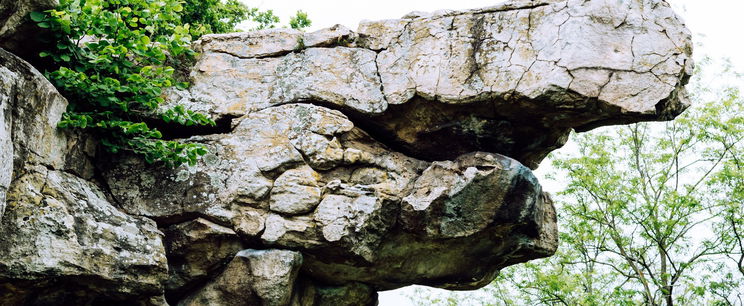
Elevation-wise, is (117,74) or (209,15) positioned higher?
(209,15)

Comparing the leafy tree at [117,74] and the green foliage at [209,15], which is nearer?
the leafy tree at [117,74]

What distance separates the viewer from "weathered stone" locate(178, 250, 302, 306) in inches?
235

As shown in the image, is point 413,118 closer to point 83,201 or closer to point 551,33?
point 551,33

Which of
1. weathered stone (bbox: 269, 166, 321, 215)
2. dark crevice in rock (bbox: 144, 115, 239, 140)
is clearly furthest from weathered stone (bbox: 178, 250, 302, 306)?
dark crevice in rock (bbox: 144, 115, 239, 140)

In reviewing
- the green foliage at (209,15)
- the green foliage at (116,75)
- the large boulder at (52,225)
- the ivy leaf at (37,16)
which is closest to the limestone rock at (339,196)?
the green foliage at (116,75)

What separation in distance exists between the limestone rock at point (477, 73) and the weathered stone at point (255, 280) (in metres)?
1.51

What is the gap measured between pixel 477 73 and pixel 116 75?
10.9 ft

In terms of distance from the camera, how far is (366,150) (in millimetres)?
6633

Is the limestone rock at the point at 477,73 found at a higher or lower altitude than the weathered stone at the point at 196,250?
higher

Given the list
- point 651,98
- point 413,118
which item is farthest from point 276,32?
point 651,98

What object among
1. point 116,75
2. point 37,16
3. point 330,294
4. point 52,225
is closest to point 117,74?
point 116,75

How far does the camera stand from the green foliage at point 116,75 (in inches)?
222

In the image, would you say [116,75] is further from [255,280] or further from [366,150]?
[366,150]

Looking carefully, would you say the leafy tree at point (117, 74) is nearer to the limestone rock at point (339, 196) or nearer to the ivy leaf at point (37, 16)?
the ivy leaf at point (37, 16)
